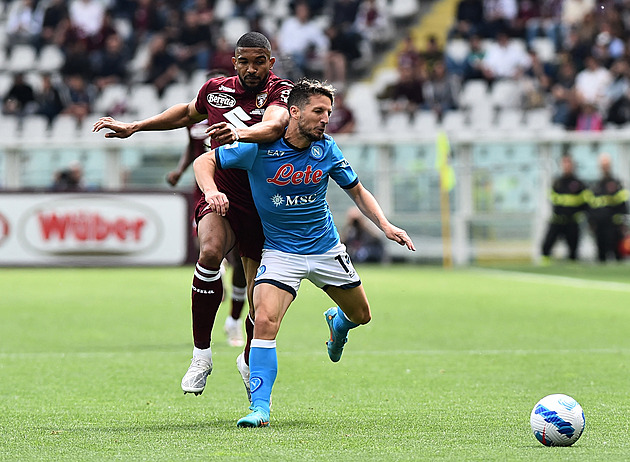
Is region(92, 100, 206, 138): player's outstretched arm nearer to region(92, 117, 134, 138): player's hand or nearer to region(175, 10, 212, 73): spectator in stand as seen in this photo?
region(92, 117, 134, 138): player's hand

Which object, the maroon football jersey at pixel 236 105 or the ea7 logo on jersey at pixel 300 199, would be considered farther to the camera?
the maroon football jersey at pixel 236 105

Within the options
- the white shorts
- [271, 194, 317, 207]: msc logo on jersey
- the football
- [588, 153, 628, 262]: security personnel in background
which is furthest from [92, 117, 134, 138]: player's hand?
[588, 153, 628, 262]: security personnel in background

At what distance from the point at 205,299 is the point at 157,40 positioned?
1934 cm

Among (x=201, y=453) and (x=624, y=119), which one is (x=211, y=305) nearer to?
(x=201, y=453)

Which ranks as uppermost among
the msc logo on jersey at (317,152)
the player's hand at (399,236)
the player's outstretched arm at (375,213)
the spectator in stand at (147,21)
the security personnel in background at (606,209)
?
the spectator in stand at (147,21)

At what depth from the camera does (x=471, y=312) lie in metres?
13.3

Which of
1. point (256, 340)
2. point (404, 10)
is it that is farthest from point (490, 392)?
point (404, 10)

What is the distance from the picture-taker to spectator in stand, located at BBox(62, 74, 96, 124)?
2447cm

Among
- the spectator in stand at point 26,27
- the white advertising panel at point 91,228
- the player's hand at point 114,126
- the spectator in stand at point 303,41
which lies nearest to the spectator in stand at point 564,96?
the spectator in stand at point 303,41

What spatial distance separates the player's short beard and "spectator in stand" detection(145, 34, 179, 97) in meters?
19.3

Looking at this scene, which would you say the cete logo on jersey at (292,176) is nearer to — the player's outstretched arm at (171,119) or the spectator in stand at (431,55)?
the player's outstretched arm at (171,119)

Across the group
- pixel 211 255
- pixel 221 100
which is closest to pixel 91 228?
pixel 221 100

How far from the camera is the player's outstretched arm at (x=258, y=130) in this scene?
590 cm

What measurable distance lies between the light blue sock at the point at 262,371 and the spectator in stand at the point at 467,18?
68.0ft
